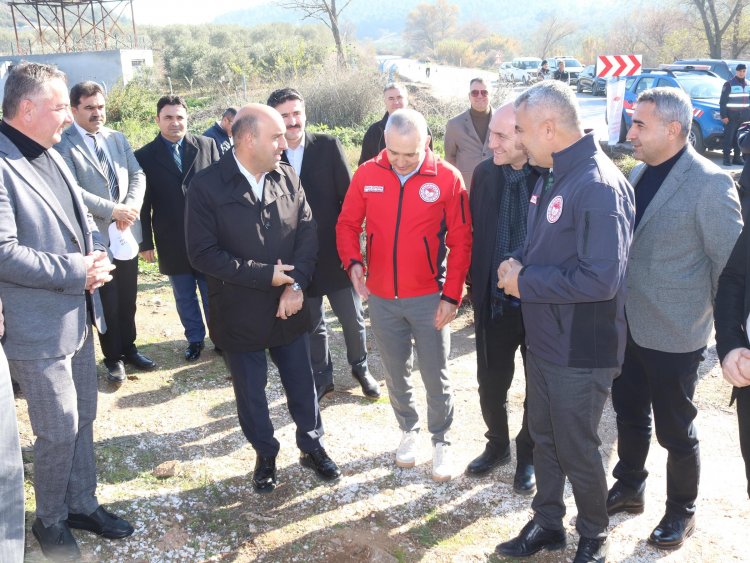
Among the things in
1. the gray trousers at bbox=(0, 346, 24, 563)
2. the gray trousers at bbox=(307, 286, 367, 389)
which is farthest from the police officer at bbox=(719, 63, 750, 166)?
the gray trousers at bbox=(0, 346, 24, 563)

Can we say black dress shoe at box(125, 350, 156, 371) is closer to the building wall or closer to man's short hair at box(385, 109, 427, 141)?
man's short hair at box(385, 109, 427, 141)

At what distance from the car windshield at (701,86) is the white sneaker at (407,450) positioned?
13.5m

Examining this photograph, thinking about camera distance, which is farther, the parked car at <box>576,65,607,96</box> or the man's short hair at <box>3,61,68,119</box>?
the parked car at <box>576,65,607,96</box>

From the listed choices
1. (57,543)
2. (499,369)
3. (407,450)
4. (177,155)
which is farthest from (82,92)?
(499,369)

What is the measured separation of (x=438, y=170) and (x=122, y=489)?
8.18 ft

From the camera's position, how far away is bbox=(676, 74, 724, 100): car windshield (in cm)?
1460

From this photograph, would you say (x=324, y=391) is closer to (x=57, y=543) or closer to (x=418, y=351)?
(x=418, y=351)

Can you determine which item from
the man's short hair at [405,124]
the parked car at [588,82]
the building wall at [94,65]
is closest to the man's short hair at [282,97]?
the man's short hair at [405,124]

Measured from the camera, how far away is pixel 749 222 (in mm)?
2486

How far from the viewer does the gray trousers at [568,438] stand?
273cm

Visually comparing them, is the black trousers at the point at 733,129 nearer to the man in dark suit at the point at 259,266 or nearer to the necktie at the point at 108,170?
the man in dark suit at the point at 259,266

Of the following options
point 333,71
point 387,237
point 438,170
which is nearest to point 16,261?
point 387,237

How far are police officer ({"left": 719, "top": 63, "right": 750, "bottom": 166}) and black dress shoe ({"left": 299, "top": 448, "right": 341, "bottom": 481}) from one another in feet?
40.8

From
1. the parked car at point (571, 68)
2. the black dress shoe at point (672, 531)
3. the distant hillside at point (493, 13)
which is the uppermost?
the distant hillside at point (493, 13)
